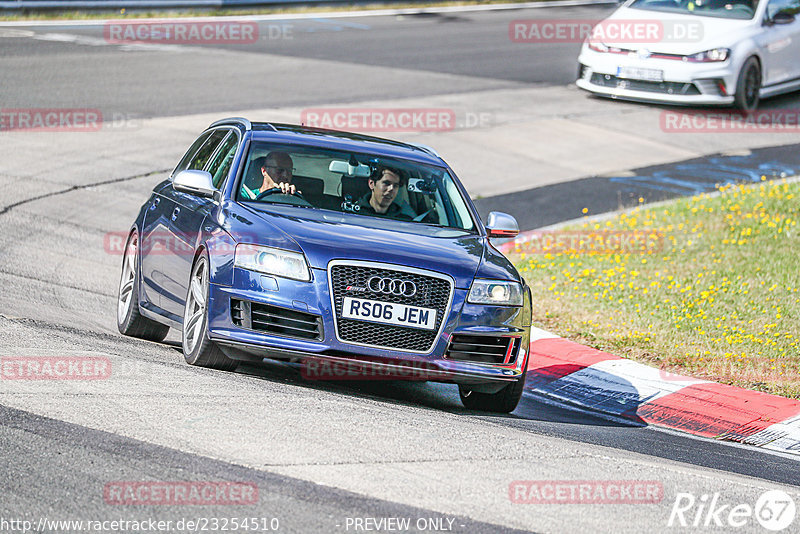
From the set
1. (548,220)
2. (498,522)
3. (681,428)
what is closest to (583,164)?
(548,220)

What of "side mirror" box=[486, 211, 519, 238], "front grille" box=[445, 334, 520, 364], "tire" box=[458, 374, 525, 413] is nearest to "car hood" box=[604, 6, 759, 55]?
"side mirror" box=[486, 211, 519, 238]

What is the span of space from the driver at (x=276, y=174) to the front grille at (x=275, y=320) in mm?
1197

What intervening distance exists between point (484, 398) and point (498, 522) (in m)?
2.83

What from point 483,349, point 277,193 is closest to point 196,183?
point 277,193

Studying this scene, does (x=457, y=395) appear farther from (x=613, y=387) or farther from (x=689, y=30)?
(x=689, y=30)

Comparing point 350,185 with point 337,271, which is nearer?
point 337,271

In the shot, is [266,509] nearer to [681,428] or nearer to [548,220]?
[681,428]

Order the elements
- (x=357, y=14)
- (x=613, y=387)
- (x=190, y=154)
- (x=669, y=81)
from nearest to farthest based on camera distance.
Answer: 1. (x=613, y=387)
2. (x=190, y=154)
3. (x=669, y=81)
4. (x=357, y=14)

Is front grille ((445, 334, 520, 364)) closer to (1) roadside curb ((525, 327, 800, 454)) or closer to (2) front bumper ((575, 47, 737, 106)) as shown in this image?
(1) roadside curb ((525, 327, 800, 454))

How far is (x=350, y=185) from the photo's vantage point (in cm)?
845

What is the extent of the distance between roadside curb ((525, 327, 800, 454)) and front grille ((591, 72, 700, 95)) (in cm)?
1051

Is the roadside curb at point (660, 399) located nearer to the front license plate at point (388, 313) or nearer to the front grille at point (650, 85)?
the front license plate at point (388, 313)

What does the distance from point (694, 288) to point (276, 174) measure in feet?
16.3

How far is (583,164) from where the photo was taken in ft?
58.5
